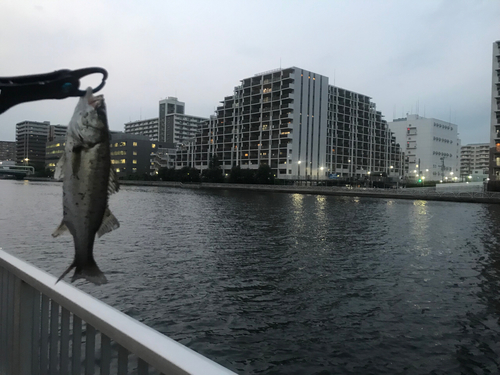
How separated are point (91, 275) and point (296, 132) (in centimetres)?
11137

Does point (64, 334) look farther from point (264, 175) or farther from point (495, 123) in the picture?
point (264, 175)

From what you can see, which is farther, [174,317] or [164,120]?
[164,120]

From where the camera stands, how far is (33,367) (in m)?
3.44

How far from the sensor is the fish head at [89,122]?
119 centimetres

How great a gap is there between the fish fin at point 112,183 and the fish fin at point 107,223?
78 mm

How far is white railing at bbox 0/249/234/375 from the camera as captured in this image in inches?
85.7

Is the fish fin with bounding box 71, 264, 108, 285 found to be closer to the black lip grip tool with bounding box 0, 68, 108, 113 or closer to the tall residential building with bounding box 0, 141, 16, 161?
the black lip grip tool with bounding box 0, 68, 108, 113

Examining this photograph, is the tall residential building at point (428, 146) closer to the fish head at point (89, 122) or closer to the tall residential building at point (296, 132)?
the tall residential building at point (296, 132)

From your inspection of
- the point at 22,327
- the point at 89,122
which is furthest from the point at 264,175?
the point at 89,122

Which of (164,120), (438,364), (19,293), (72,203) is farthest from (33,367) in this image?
(164,120)

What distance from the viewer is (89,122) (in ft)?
3.97

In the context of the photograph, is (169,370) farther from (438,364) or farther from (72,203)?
(438,364)

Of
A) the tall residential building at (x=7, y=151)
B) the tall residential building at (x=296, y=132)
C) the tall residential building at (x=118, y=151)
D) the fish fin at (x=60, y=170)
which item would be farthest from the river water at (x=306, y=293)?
the tall residential building at (x=296, y=132)

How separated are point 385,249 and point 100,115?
22490mm
